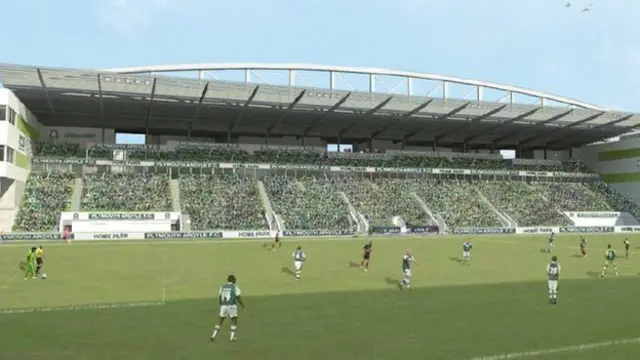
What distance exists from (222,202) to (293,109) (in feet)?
47.5

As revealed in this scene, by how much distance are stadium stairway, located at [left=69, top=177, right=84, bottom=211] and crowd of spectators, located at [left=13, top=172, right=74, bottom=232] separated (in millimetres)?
405

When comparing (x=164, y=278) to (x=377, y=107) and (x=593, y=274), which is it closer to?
(x=593, y=274)

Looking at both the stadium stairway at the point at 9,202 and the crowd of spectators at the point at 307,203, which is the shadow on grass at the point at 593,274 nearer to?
the crowd of spectators at the point at 307,203

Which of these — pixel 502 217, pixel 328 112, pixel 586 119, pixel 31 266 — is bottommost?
pixel 31 266

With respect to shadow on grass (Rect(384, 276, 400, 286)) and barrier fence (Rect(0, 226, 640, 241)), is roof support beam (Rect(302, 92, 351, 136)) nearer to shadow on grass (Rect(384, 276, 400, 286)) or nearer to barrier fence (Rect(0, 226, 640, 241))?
barrier fence (Rect(0, 226, 640, 241))

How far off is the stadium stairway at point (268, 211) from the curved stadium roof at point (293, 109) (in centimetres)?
958

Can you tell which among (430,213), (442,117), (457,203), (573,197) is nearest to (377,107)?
(442,117)

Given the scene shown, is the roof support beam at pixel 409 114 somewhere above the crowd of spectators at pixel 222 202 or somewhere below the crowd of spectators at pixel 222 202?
above

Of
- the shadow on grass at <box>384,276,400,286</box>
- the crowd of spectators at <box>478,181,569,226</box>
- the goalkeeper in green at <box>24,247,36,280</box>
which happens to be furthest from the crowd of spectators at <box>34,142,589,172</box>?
the shadow on grass at <box>384,276,400,286</box>

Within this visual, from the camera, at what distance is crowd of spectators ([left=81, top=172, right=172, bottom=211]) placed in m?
55.6

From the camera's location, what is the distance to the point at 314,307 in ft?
68.8

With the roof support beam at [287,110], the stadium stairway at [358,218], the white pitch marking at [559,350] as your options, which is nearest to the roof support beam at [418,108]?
the stadium stairway at [358,218]

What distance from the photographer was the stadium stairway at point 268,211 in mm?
56969

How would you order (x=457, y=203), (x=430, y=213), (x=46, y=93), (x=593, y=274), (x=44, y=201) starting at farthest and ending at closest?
(x=457, y=203), (x=430, y=213), (x=46, y=93), (x=44, y=201), (x=593, y=274)
